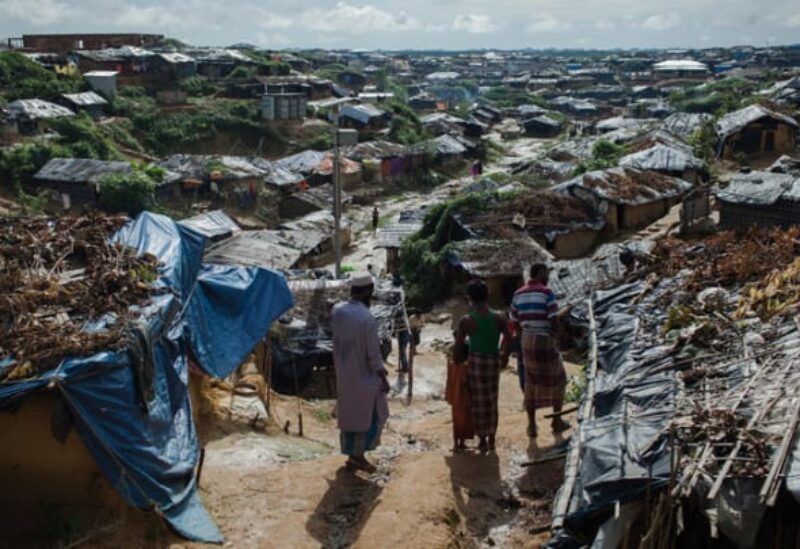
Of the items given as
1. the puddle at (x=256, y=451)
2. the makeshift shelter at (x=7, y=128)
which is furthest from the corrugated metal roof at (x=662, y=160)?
the makeshift shelter at (x=7, y=128)

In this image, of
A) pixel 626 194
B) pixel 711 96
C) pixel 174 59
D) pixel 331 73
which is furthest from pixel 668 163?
pixel 331 73

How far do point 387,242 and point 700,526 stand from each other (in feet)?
74.5

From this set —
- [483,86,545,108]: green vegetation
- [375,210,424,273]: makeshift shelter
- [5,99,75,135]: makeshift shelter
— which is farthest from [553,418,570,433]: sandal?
[483,86,545,108]: green vegetation

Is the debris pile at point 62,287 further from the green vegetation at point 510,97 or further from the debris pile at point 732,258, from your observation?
the green vegetation at point 510,97

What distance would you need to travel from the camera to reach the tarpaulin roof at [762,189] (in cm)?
1977

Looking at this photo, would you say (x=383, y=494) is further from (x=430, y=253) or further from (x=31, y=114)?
(x=31, y=114)

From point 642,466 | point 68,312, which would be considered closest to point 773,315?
point 642,466

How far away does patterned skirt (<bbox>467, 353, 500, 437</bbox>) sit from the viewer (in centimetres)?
730

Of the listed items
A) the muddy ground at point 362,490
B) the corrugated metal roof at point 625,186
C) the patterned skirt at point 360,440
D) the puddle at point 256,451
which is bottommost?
the puddle at point 256,451

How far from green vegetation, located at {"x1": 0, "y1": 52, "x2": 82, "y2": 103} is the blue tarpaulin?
4035 cm

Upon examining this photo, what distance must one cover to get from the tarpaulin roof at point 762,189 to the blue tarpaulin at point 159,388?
1546 cm

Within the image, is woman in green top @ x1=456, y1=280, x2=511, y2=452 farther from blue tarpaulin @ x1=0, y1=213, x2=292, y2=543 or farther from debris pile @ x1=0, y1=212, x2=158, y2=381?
debris pile @ x1=0, y1=212, x2=158, y2=381

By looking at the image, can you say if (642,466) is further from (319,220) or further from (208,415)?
(319,220)

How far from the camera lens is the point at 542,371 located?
25.5 feet
